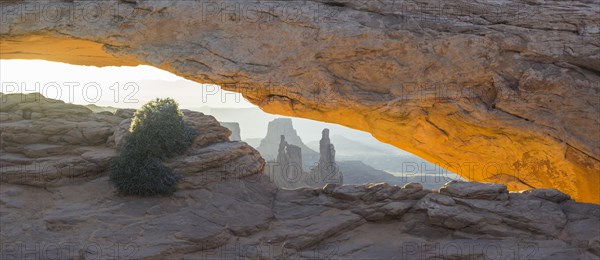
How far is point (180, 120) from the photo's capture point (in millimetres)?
18672

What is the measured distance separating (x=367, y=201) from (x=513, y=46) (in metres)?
7.69

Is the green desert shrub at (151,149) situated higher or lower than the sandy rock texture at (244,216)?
higher

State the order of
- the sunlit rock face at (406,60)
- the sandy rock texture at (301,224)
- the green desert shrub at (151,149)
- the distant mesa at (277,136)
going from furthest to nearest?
1. the distant mesa at (277,136)
2. the sunlit rock face at (406,60)
3. the green desert shrub at (151,149)
4. the sandy rock texture at (301,224)

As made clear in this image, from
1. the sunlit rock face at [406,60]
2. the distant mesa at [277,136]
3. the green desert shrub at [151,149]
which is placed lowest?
the distant mesa at [277,136]

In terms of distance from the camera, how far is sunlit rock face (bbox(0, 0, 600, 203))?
56.1 feet

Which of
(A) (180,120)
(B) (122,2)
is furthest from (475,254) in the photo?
(B) (122,2)

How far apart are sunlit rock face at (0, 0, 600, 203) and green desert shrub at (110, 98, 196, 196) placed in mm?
1848

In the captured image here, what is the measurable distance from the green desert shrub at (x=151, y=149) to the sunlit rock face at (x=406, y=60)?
185cm

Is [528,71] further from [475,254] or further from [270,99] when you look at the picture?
[270,99]

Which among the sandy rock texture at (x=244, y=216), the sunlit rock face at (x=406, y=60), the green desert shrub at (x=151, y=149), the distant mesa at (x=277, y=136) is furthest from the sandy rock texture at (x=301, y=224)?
the distant mesa at (x=277, y=136)

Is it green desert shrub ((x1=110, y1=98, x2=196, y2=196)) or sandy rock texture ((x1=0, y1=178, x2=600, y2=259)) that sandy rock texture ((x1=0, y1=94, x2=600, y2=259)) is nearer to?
sandy rock texture ((x1=0, y1=178, x2=600, y2=259))

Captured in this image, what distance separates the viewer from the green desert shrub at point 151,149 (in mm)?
16709

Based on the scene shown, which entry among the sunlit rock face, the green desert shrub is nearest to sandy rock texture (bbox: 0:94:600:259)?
the green desert shrub

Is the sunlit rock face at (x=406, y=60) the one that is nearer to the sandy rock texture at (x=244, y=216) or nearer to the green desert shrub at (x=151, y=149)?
the green desert shrub at (x=151, y=149)
